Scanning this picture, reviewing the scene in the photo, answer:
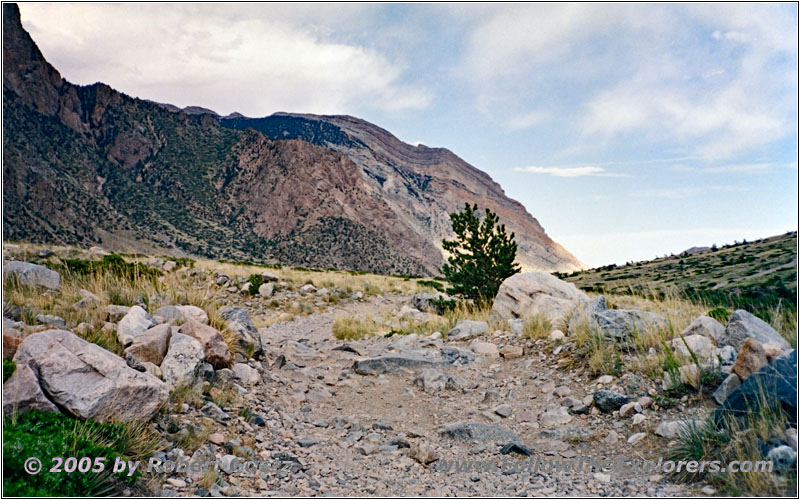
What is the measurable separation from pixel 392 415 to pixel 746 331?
14.1 ft

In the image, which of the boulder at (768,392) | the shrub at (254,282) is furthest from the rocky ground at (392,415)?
the shrub at (254,282)

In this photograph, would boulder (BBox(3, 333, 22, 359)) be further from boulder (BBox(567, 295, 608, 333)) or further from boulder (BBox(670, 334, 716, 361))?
boulder (BBox(567, 295, 608, 333))

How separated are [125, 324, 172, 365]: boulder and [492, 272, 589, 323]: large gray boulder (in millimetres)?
6920

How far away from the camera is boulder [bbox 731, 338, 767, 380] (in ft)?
16.1

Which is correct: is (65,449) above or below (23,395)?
below

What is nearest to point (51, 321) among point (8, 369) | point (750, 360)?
point (8, 369)

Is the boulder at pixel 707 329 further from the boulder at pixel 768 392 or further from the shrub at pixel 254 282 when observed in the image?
the shrub at pixel 254 282

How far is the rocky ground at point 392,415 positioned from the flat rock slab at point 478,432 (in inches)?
0.5

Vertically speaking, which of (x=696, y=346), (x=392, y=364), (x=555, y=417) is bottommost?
(x=555, y=417)

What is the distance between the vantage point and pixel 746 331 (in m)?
5.95

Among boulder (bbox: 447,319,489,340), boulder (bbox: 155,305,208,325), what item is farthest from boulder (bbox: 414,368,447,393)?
boulder (bbox: 155,305,208,325)

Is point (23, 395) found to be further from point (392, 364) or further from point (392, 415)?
point (392, 364)

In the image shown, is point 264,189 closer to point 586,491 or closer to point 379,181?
point 379,181

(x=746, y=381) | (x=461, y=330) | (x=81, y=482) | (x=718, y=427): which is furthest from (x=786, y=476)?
(x=461, y=330)
